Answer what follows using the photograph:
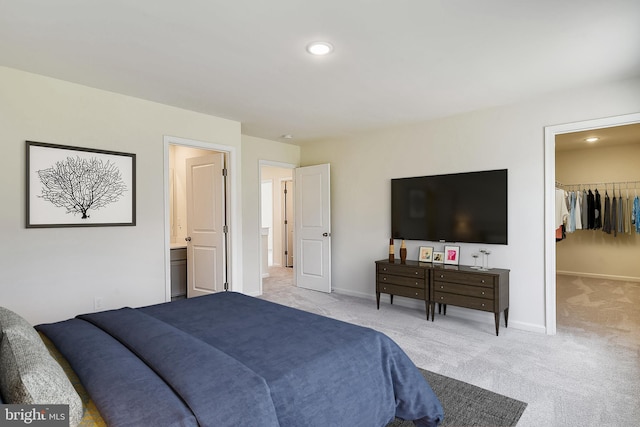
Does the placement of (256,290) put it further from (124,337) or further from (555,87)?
(555,87)

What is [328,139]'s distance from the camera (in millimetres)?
5750

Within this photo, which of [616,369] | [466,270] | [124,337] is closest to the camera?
[124,337]

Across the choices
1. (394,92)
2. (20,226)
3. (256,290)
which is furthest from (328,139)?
(20,226)

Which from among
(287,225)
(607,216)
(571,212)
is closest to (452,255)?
(571,212)

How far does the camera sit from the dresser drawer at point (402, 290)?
13.7 ft

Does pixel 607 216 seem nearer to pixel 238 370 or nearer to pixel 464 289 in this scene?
pixel 464 289

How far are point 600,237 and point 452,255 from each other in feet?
14.4

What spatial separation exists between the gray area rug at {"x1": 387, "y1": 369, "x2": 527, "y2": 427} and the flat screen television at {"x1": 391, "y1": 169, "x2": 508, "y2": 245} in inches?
78.8

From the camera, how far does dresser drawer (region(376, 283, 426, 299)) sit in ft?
13.7

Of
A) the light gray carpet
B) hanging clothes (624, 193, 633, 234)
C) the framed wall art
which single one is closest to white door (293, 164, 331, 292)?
the light gray carpet

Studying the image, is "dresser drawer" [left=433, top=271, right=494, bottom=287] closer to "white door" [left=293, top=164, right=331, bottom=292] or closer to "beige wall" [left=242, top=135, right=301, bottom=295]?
"white door" [left=293, top=164, right=331, bottom=292]

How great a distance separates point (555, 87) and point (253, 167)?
13.0 ft

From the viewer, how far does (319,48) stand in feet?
8.48

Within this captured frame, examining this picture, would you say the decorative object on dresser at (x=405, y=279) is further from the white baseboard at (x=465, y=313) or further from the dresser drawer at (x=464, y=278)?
the white baseboard at (x=465, y=313)
